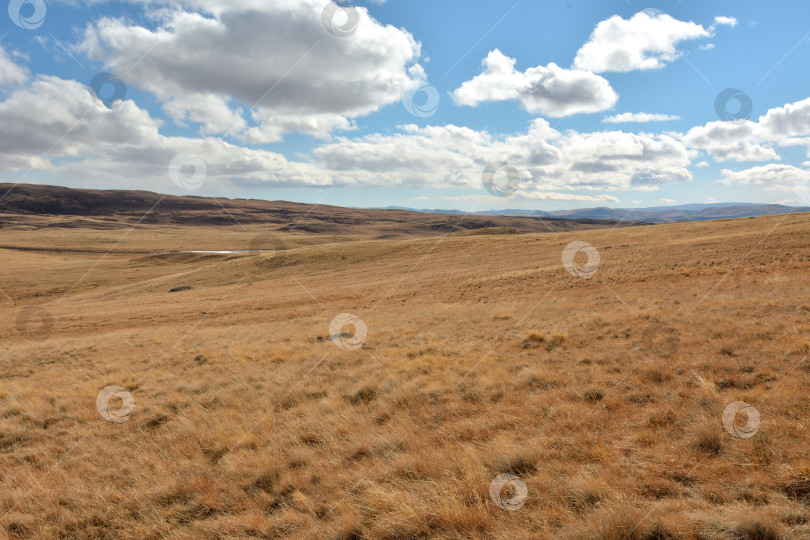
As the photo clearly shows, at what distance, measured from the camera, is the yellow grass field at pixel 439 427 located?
180 inches

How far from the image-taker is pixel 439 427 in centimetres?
699

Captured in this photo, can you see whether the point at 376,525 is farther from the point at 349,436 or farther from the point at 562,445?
the point at 562,445

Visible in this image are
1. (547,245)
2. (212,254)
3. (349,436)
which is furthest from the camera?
(212,254)

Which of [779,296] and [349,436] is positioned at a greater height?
[779,296]

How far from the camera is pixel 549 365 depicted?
958 centimetres

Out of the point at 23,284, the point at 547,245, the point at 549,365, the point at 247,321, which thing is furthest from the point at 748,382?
the point at 23,284

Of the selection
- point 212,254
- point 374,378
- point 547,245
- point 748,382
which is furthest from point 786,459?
point 212,254

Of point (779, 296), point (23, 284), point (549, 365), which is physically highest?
point (779, 296)

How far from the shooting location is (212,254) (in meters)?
84.8

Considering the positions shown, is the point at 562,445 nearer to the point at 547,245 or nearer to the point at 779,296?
the point at 779,296

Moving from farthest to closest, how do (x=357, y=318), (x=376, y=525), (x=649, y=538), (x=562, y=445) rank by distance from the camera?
(x=357, y=318), (x=562, y=445), (x=376, y=525), (x=649, y=538)

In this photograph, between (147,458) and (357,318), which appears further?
(357,318)

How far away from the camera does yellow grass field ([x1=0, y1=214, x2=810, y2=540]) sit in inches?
180

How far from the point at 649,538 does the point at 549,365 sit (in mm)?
5775
